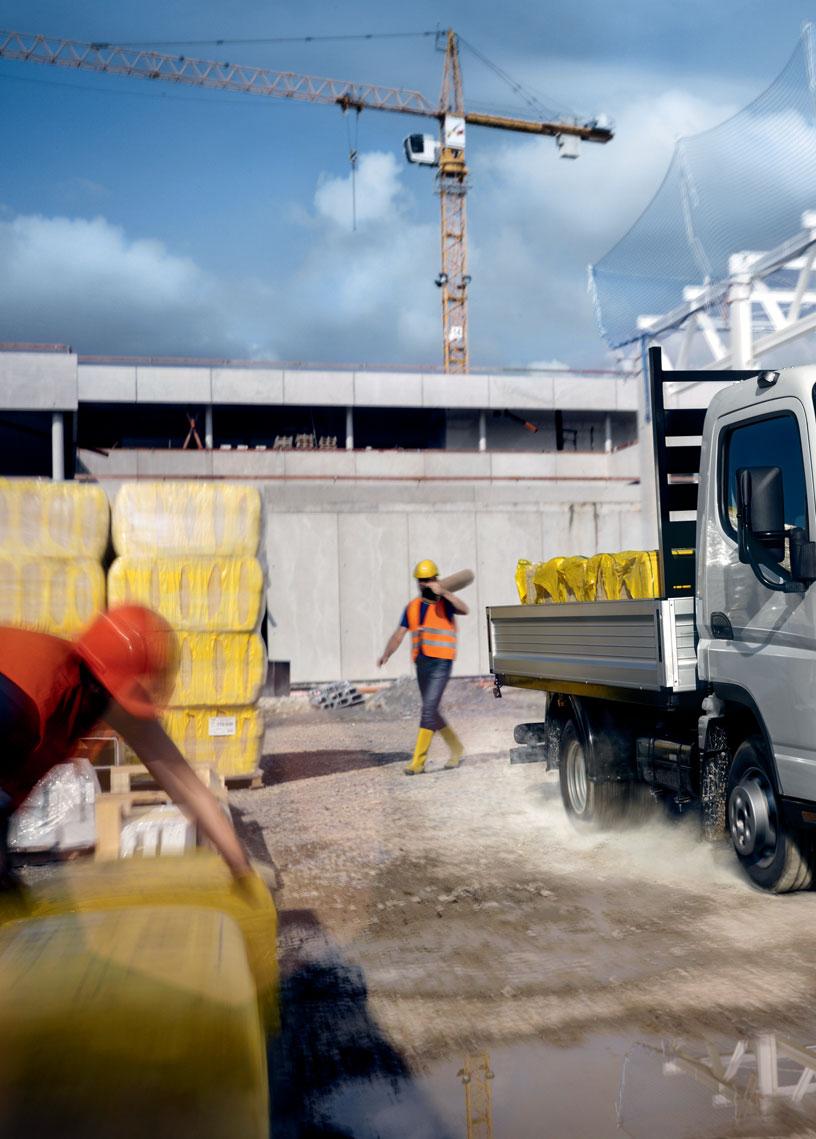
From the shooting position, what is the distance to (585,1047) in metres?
3.96

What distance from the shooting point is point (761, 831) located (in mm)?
5762

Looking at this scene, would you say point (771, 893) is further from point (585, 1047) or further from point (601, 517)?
point (601, 517)

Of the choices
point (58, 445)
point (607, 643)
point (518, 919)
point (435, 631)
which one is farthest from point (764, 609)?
point (58, 445)

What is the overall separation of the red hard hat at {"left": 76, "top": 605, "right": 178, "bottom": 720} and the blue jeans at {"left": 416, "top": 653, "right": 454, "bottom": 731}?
8086 millimetres

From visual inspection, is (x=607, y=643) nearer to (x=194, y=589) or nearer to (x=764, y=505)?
(x=764, y=505)

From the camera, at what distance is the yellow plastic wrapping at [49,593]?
29.1 ft

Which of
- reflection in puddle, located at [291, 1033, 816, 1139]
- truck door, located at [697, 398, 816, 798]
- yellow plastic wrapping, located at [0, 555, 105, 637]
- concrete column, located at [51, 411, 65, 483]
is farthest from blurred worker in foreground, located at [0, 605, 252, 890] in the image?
concrete column, located at [51, 411, 65, 483]

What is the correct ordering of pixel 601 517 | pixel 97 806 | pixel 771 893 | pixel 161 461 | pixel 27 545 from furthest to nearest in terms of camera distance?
1. pixel 161 461
2. pixel 601 517
3. pixel 27 545
4. pixel 97 806
5. pixel 771 893

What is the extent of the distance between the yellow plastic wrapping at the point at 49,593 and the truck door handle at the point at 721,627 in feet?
17.1

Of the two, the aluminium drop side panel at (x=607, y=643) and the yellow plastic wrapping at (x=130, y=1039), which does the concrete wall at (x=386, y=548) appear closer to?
the aluminium drop side panel at (x=607, y=643)

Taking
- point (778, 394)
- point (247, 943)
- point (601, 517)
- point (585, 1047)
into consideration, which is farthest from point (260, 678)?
point (601, 517)

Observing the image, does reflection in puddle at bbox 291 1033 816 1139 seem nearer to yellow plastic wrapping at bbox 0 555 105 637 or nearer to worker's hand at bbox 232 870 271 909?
worker's hand at bbox 232 870 271 909

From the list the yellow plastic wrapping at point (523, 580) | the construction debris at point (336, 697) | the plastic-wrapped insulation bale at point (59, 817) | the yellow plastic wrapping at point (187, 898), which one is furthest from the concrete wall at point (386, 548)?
the yellow plastic wrapping at point (187, 898)

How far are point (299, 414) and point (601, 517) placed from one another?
1805 centimetres
